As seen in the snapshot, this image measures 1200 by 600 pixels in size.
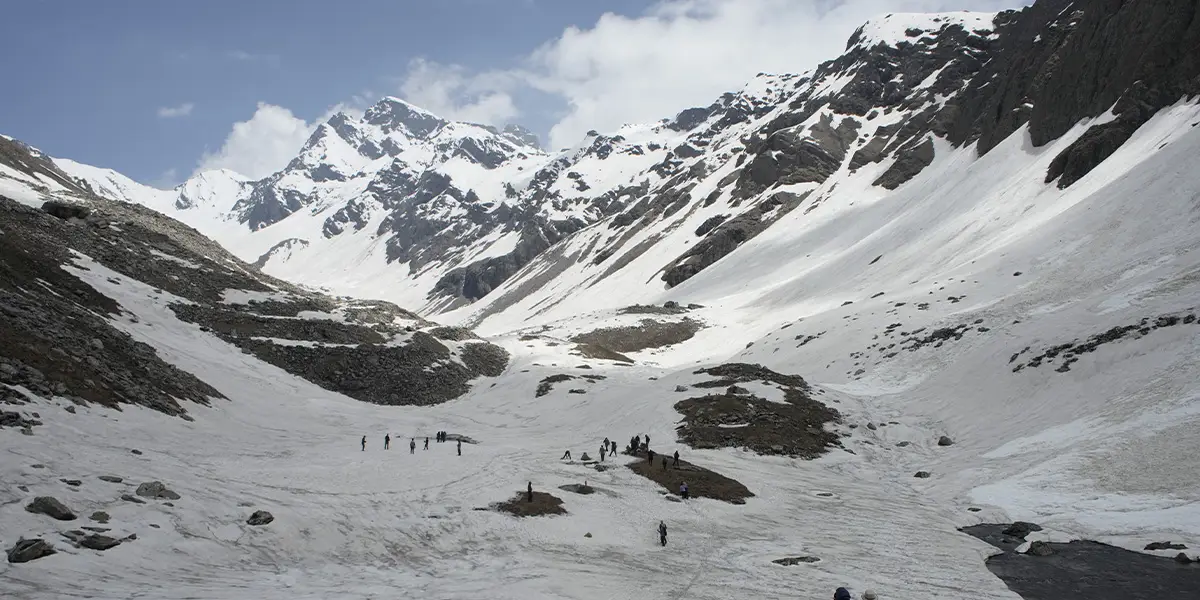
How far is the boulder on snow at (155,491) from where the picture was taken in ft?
80.2

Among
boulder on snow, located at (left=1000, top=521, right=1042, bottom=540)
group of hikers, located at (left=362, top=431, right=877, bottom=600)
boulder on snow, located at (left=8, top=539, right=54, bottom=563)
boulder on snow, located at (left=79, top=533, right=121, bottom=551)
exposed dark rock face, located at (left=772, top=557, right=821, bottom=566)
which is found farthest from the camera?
group of hikers, located at (left=362, top=431, right=877, bottom=600)

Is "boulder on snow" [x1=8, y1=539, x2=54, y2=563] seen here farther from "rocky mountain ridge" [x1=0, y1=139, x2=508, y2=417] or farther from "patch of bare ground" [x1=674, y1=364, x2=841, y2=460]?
"patch of bare ground" [x1=674, y1=364, x2=841, y2=460]

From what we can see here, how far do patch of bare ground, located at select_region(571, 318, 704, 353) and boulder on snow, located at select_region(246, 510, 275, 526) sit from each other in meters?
92.2

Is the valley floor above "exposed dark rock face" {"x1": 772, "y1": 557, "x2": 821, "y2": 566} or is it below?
above

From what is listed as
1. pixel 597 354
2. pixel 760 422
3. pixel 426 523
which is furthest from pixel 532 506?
pixel 597 354

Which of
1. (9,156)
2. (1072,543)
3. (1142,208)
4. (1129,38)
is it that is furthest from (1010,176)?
(9,156)

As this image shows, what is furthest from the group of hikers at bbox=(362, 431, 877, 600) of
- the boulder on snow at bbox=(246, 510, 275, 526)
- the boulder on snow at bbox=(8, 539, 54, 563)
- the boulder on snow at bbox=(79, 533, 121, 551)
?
the boulder on snow at bbox=(8, 539, 54, 563)

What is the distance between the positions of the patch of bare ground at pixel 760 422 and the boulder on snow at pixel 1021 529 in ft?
57.9

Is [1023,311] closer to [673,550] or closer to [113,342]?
[673,550]

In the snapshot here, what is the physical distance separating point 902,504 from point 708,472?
10711 mm

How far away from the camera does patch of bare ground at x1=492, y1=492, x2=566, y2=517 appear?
3250 centimetres

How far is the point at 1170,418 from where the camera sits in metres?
34.5

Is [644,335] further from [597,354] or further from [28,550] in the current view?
[28,550]

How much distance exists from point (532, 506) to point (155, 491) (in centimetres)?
1501
